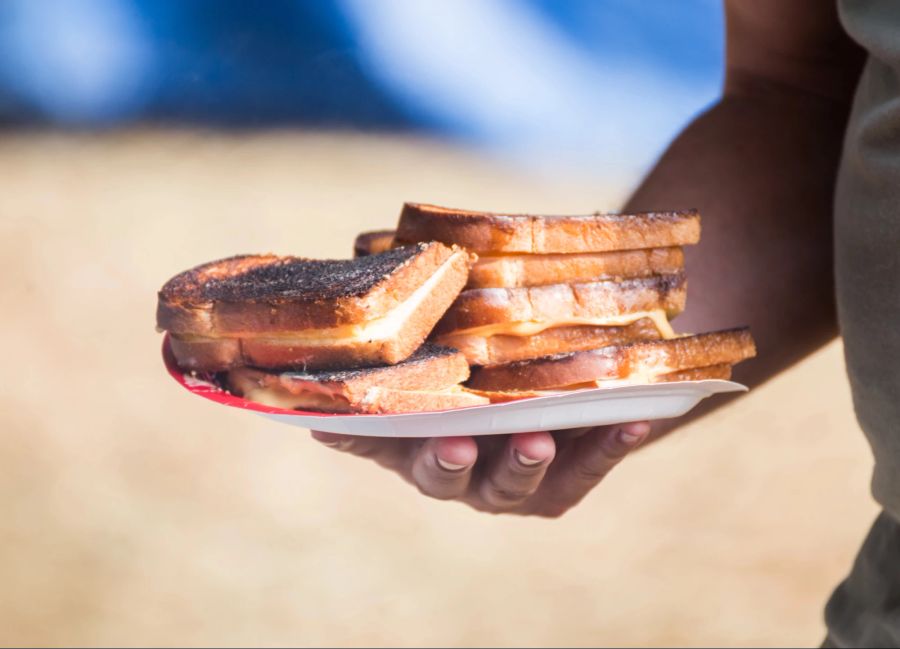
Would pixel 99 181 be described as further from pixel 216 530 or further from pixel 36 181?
pixel 216 530

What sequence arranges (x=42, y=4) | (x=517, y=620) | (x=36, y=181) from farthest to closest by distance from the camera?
(x=36, y=181), (x=42, y=4), (x=517, y=620)

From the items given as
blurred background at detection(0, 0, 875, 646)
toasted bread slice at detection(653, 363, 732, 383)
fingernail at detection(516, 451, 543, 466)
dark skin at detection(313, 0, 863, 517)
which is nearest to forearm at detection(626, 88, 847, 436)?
dark skin at detection(313, 0, 863, 517)

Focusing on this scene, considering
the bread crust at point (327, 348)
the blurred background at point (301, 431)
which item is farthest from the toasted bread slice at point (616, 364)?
the blurred background at point (301, 431)

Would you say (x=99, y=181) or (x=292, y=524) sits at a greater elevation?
(x=99, y=181)

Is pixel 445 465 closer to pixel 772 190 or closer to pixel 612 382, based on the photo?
pixel 612 382

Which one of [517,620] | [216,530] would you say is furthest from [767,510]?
[216,530]

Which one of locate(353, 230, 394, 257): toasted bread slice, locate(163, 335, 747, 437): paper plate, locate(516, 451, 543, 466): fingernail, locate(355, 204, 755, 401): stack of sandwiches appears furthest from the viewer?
locate(353, 230, 394, 257): toasted bread slice

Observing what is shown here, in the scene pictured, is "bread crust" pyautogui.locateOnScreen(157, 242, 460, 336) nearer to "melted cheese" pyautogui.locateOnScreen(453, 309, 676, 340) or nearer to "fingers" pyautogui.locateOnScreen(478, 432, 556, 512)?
"melted cheese" pyautogui.locateOnScreen(453, 309, 676, 340)

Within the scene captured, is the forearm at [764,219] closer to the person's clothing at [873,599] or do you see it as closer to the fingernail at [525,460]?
the person's clothing at [873,599]
